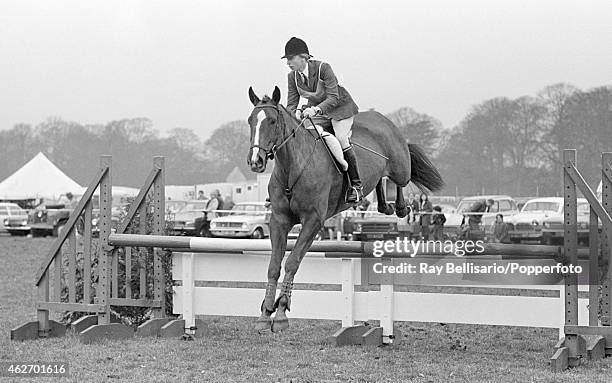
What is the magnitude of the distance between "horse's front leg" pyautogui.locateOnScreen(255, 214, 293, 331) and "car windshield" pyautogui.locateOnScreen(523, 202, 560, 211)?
18.1 m

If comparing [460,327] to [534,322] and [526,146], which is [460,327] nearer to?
[534,322]

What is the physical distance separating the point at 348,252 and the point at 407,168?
52.1 inches

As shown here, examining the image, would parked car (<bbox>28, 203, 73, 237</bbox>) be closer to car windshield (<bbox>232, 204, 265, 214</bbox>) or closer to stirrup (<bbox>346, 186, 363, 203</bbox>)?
car windshield (<bbox>232, 204, 265, 214</bbox>)

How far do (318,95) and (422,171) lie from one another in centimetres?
215

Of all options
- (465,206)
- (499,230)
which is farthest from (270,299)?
(465,206)

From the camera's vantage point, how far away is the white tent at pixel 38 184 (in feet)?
124

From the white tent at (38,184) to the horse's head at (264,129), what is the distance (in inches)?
1274

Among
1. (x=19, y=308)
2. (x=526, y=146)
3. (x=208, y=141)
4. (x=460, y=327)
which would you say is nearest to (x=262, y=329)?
(x=460, y=327)

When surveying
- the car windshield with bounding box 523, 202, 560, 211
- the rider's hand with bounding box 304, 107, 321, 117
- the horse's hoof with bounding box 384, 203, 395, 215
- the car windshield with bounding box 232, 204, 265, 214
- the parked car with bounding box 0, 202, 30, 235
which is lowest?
the parked car with bounding box 0, 202, 30, 235

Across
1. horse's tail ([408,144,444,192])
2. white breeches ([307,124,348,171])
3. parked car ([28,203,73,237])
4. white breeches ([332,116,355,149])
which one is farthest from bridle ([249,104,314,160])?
parked car ([28,203,73,237])

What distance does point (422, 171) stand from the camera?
8.66 meters

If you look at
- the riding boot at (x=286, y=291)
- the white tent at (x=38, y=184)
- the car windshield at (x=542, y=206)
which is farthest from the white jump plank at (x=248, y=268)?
the white tent at (x=38, y=184)

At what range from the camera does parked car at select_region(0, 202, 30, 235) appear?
29.2 meters

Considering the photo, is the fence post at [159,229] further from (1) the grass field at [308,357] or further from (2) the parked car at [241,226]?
(2) the parked car at [241,226]
